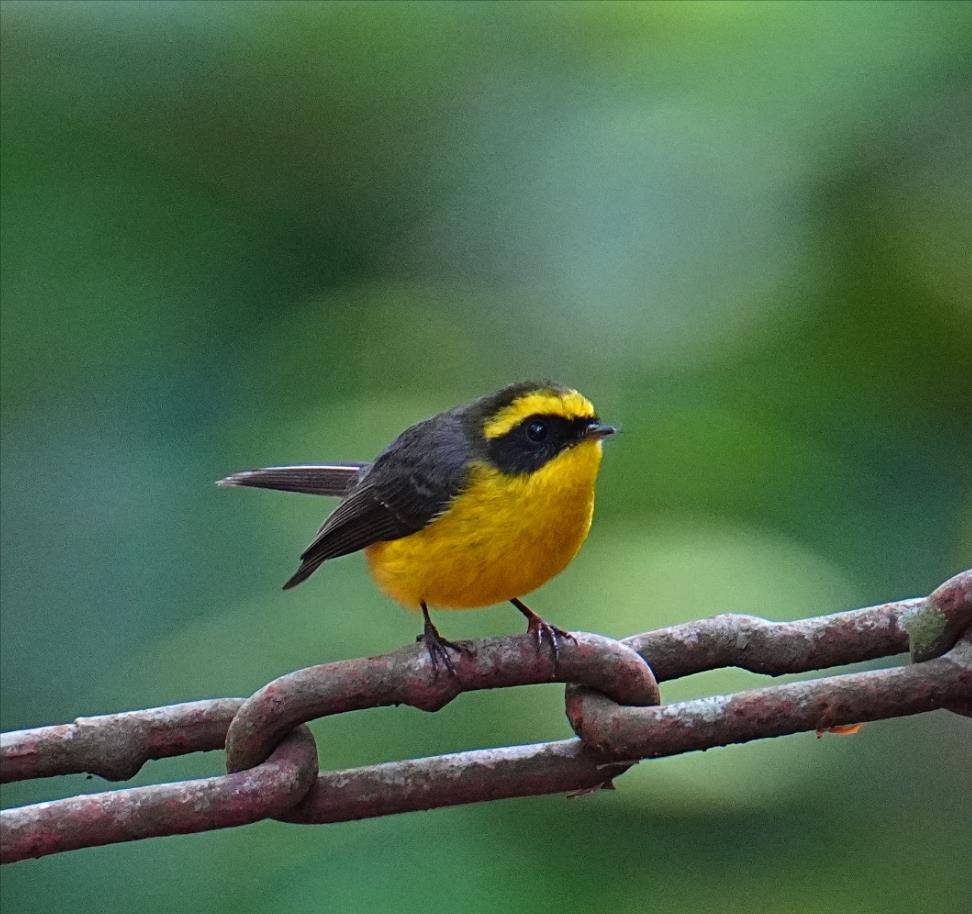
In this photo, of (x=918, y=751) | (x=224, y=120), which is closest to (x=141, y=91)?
(x=224, y=120)

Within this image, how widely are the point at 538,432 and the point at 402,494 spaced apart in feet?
0.91

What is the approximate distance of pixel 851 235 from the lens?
125 inches

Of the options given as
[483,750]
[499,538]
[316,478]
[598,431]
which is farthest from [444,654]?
[316,478]

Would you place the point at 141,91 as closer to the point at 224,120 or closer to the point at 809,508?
the point at 224,120

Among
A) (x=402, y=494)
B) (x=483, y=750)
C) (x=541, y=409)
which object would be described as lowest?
(x=483, y=750)

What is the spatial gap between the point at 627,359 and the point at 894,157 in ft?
2.70

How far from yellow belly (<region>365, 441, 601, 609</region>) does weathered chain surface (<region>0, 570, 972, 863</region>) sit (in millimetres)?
938

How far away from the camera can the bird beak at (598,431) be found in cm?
250

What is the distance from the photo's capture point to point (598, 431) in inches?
99.0

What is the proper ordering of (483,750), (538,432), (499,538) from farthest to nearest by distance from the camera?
(538,432) < (499,538) < (483,750)

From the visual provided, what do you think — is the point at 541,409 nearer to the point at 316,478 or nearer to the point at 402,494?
the point at 402,494

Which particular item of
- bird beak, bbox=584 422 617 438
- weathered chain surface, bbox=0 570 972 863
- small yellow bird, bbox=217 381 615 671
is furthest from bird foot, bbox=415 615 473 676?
bird beak, bbox=584 422 617 438

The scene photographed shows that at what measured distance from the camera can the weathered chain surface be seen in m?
1.30

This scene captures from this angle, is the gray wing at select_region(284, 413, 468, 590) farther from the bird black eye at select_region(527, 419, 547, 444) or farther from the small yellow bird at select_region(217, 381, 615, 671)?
the bird black eye at select_region(527, 419, 547, 444)
